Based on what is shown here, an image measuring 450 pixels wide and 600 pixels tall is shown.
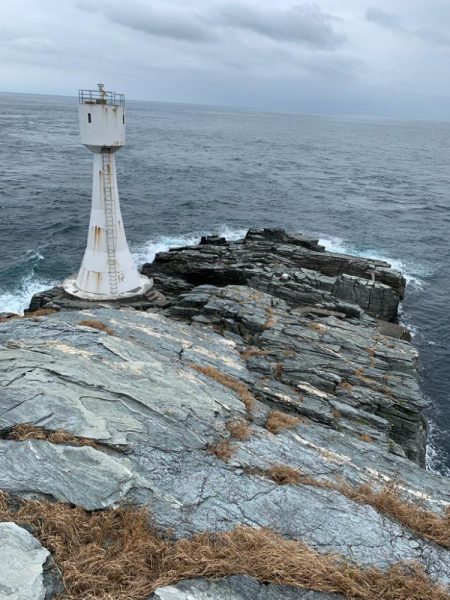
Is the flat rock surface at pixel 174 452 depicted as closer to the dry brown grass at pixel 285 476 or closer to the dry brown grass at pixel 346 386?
the dry brown grass at pixel 285 476

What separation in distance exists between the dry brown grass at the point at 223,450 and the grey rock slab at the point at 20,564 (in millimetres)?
4124

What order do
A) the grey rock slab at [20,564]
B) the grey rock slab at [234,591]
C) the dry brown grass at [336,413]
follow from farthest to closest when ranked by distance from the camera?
the dry brown grass at [336,413], the grey rock slab at [234,591], the grey rock slab at [20,564]

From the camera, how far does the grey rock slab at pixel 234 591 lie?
20.0ft

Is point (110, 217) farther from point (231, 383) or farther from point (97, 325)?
point (231, 383)

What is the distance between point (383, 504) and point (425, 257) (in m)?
46.5

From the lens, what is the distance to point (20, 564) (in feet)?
19.7

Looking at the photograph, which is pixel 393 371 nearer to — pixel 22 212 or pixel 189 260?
pixel 189 260

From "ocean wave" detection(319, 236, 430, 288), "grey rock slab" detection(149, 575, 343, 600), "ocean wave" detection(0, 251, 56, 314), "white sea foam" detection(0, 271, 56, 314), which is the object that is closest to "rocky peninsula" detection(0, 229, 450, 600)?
"grey rock slab" detection(149, 575, 343, 600)

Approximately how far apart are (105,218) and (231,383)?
1415cm

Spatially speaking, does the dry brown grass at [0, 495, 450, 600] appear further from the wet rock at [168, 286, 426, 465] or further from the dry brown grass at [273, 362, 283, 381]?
the dry brown grass at [273, 362, 283, 381]

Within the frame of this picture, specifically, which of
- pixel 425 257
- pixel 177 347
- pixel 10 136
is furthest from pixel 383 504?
pixel 10 136

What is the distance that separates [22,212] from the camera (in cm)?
5650

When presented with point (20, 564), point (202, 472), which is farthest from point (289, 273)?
point (20, 564)

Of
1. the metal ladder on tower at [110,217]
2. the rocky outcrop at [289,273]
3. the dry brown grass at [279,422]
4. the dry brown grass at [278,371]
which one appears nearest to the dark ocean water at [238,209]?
the rocky outcrop at [289,273]
